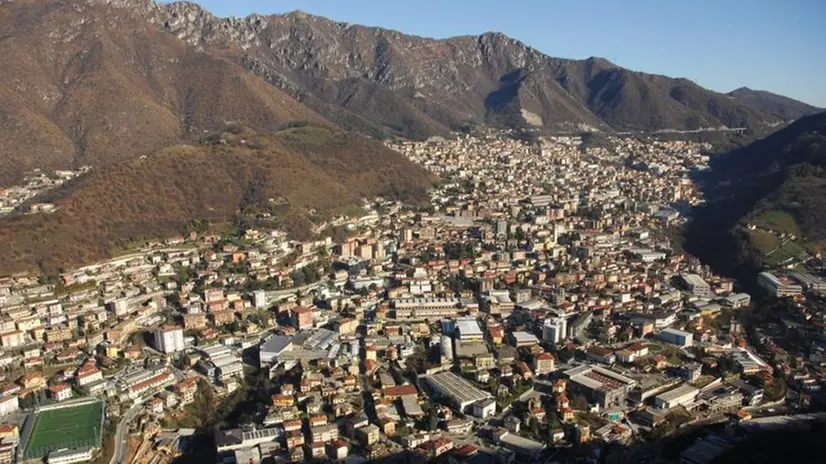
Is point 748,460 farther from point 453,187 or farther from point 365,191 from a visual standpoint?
point 453,187

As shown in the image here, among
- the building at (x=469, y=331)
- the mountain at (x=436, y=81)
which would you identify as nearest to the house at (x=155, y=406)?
the building at (x=469, y=331)

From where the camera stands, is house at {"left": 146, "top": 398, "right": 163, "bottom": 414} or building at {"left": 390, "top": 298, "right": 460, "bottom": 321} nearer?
house at {"left": 146, "top": 398, "right": 163, "bottom": 414}

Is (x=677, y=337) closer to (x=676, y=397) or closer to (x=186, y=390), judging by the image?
(x=676, y=397)

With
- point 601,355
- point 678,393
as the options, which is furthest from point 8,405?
point 678,393

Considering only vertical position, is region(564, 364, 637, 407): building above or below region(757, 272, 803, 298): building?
below

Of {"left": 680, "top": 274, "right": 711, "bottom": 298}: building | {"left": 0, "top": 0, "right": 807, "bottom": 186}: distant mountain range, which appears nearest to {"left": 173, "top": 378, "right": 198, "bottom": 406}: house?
{"left": 680, "top": 274, "right": 711, "bottom": 298}: building

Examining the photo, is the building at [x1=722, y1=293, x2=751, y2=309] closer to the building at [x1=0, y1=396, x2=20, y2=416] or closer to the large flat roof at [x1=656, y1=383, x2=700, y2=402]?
the large flat roof at [x1=656, y1=383, x2=700, y2=402]
